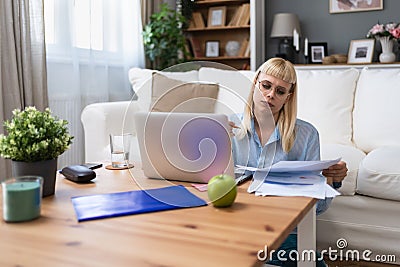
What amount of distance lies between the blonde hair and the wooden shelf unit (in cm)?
289

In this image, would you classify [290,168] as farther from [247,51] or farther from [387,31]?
[247,51]

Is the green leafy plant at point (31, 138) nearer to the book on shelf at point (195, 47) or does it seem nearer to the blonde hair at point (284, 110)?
the blonde hair at point (284, 110)

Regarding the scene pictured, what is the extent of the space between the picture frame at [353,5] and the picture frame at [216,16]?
101 cm

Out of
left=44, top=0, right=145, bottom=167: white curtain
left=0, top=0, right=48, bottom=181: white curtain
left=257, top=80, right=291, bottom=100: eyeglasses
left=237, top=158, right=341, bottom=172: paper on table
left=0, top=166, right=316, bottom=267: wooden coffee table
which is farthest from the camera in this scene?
left=44, top=0, right=145, bottom=167: white curtain

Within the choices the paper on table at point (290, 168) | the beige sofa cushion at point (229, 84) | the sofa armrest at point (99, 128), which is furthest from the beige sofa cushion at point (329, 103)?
the paper on table at point (290, 168)

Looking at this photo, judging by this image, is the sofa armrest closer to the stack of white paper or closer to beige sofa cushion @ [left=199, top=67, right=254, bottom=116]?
beige sofa cushion @ [left=199, top=67, right=254, bottom=116]

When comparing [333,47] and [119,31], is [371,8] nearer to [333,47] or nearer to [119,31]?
[333,47]

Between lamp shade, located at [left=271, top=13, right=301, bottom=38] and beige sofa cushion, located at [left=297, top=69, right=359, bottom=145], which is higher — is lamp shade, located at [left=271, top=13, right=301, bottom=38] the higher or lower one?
the higher one

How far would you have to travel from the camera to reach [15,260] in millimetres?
768

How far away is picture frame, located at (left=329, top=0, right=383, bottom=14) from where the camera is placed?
3.94m

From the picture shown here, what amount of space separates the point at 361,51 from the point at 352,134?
1.59 meters

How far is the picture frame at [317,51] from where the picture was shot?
162 inches

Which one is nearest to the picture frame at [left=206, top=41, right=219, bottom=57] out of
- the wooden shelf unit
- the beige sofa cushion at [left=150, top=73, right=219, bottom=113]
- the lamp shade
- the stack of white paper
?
the wooden shelf unit

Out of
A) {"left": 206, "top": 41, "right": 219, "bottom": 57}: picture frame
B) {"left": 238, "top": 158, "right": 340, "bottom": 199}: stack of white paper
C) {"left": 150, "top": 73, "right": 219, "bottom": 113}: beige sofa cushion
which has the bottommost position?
{"left": 238, "top": 158, "right": 340, "bottom": 199}: stack of white paper
